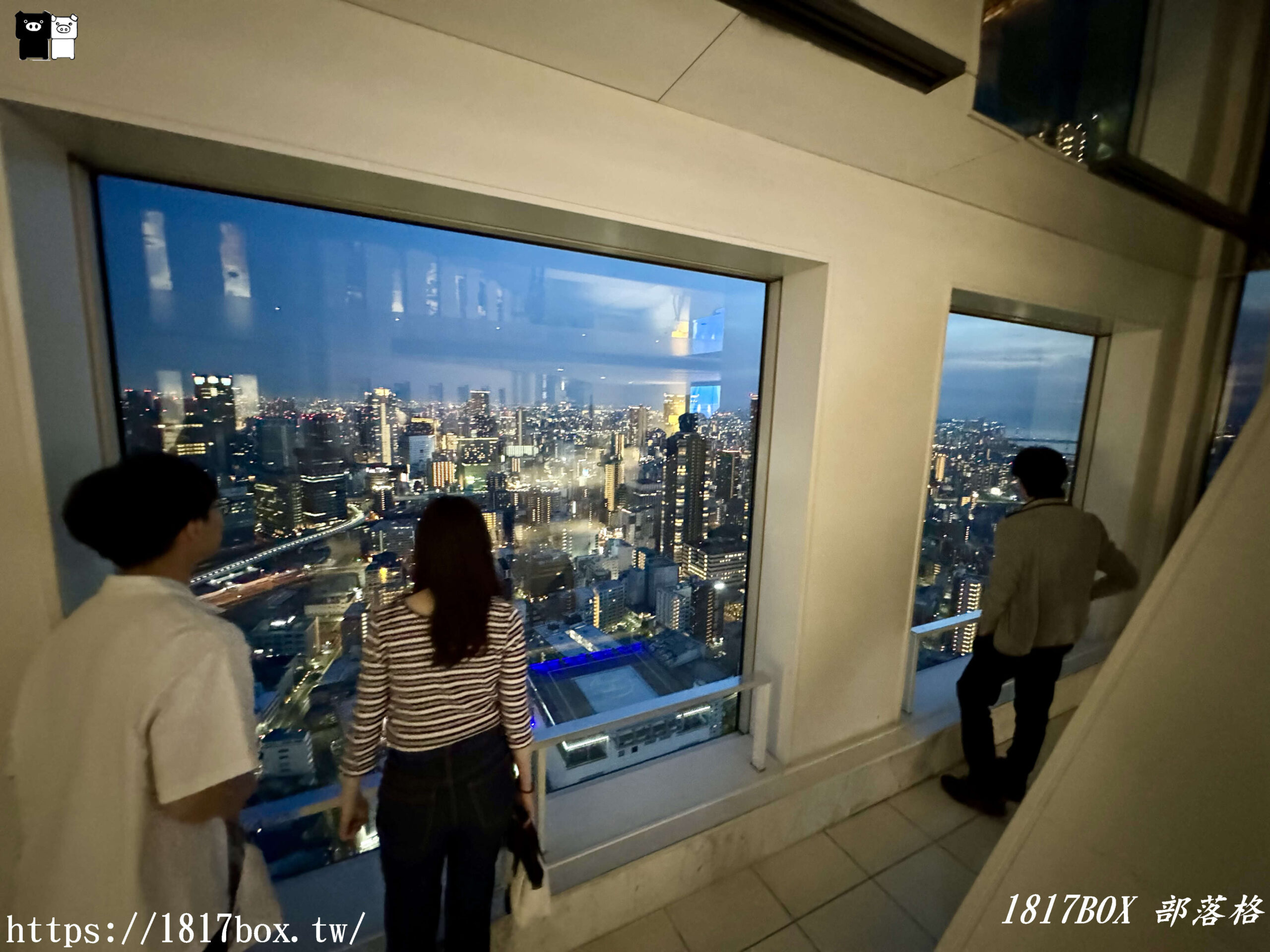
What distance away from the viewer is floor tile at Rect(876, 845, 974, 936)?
1560 mm

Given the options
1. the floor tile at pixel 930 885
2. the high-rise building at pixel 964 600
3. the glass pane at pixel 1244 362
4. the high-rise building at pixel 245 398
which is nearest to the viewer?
the high-rise building at pixel 245 398

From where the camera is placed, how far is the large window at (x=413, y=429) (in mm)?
1167

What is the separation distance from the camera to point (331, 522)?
4.37 feet

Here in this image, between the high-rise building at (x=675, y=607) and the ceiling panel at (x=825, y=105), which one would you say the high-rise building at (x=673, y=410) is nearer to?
the high-rise building at (x=675, y=607)

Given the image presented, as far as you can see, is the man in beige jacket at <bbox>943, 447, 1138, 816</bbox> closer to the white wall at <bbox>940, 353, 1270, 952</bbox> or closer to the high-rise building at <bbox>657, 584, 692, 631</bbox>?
the white wall at <bbox>940, 353, 1270, 952</bbox>

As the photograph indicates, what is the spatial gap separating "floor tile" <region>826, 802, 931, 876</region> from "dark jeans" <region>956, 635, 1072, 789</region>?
0.47 meters

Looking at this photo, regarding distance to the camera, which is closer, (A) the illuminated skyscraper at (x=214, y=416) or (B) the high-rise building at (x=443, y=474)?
(A) the illuminated skyscraper at (x=214, y=416)

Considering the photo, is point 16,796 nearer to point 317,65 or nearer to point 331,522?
point 331,522

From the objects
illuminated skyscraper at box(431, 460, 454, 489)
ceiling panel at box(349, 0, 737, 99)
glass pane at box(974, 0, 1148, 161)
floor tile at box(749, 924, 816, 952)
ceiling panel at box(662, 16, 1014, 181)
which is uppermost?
glass pane at box(974, 0, 1148, 161)

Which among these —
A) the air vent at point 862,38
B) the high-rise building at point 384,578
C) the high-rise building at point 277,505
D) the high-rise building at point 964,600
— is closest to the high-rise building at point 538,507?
the high-rise building at point 384,578

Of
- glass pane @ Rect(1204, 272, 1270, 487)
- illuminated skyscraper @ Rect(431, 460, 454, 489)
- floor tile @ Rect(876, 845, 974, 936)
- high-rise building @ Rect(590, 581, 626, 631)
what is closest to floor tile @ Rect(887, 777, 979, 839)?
floor tile @ Rect(876, 845, 974, 936)

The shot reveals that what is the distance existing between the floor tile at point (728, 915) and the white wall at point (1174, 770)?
31.6 inches

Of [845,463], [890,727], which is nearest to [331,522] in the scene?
[845,463]

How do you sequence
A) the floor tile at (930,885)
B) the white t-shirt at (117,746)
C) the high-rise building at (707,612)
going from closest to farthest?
the white t-shirt at (117,746)
the floor tile at (930,885)
the high-rise building at (707,612)
